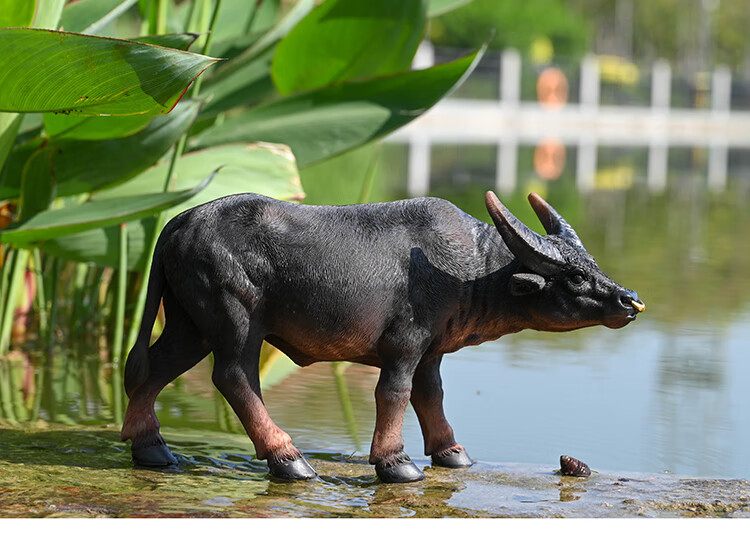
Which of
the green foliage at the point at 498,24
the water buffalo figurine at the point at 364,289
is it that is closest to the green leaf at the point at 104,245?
the water buffalo figurine at the point at 364,289

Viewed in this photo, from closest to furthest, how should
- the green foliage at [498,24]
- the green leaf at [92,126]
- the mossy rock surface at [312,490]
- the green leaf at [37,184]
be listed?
the mossy rock surface at [312,490]
the green leaf at [92,126]
the green leaf at [37,184]
the green foliage at [498,24]

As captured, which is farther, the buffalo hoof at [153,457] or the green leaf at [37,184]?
the green leaf at [37,184]

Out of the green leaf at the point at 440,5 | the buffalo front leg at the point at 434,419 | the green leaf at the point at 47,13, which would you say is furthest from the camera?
the green leaf at the point at 440,5

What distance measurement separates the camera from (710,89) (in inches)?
1597

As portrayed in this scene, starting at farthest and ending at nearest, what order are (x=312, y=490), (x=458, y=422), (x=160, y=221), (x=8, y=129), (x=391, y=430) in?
(x=160, y=221) → (x=458, y=422) → (x=8, y=129) → (x=391, y=430) → (x=312, y=490)

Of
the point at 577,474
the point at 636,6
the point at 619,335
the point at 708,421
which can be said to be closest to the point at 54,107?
the point at 577,474

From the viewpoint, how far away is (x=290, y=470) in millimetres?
3141

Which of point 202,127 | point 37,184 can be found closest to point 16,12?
point 37,184

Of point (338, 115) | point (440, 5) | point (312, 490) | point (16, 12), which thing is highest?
point (440, 5)

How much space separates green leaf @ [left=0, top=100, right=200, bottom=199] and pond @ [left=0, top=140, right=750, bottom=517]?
2.57 ft

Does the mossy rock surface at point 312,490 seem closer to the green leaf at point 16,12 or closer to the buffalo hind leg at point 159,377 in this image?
the buffalo hind leg at point 159,377

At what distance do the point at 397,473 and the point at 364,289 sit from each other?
497 mm

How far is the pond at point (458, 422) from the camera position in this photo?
2.98 metres

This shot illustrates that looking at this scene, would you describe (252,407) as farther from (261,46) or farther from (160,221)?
(261,46)
